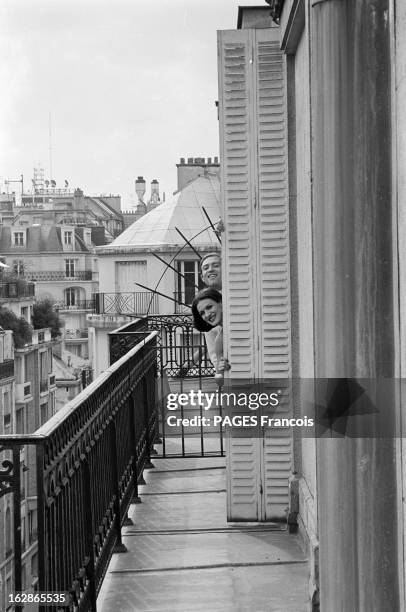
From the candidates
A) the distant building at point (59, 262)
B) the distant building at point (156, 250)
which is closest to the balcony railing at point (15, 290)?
the distant building at point (156, 250)

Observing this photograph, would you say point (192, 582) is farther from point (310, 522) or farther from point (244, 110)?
point (244, 110)

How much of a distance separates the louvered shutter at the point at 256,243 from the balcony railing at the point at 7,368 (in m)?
47.2

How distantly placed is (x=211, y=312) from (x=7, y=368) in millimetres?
48605

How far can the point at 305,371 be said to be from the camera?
461 cm

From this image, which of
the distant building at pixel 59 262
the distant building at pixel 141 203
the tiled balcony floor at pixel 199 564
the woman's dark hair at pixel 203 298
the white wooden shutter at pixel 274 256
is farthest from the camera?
the distant building at pixel 141 203

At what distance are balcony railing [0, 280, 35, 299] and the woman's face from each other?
176 ft

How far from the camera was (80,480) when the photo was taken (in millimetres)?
3506

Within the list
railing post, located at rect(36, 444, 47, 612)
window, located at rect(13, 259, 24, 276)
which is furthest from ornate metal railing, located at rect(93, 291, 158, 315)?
railing post, located at rect(36, 444, 47, 612)

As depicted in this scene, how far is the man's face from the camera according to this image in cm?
601

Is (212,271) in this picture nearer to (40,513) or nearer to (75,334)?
(40,513)

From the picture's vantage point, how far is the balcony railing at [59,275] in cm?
8456

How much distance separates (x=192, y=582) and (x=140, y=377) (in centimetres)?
200

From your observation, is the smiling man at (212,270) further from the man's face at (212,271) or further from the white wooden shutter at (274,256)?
the white wooden shutter at (274,256)

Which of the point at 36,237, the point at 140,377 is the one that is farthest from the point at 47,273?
the point at 140,377
